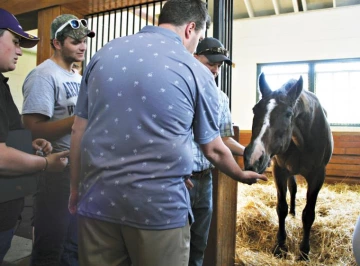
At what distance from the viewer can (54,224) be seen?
165 centimetres

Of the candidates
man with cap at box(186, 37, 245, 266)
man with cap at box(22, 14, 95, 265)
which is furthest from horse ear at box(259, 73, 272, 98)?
man with cap at box(22, 14, 95, 265)

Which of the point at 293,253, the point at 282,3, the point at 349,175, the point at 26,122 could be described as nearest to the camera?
the point at 26,122

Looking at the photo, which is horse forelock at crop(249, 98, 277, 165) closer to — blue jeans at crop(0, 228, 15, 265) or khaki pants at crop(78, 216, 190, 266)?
khaki pants at crop(78, 216, 190, 266)

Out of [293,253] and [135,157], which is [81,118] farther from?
[293,253]

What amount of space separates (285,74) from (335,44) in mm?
1156

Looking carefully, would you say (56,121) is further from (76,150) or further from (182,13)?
(182,13)

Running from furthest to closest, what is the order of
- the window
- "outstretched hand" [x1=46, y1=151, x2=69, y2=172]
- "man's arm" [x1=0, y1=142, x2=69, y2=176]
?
the window < "outstretched hand" [x1=46, y1=151, x2=69, y2=172] < "man's arm" [x1=0, y1=142, x2=69, y2=176]

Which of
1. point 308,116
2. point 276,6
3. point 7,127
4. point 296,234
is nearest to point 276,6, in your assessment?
point 276,6

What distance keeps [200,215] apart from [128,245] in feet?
2.90

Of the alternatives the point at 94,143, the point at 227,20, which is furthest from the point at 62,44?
the point at 227,20

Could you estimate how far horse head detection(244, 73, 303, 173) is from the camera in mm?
1785

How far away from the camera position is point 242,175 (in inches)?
51.5

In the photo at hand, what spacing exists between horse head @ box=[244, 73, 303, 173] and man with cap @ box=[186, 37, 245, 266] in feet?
0.47

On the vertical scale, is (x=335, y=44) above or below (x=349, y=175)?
above
